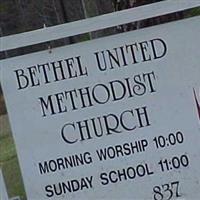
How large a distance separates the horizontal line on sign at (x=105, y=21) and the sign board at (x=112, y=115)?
0.09m

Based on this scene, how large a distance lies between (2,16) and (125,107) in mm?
20577

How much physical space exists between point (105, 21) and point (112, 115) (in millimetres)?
637

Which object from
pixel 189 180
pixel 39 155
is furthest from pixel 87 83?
pixel 189 180

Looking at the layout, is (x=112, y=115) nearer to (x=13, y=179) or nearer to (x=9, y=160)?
(x=13, y=179)

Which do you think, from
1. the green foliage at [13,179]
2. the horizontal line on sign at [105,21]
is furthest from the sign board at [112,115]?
the green foliage at [13,179]

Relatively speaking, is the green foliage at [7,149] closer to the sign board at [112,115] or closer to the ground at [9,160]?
the ground at [9,160]

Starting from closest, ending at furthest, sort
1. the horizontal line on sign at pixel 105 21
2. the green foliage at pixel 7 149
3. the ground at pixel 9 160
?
the horizontal line on sign at pixel 105 21 < the ground at pixel 9 160 < the green foliage at pixel 7 149

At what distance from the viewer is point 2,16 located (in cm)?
2523

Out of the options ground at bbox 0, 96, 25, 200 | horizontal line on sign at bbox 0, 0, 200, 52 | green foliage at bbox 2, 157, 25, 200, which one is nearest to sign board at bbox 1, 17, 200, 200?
horizontal line on sign at bbox 0, 0, 200, 52

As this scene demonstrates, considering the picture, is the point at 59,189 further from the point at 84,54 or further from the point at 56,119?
the point at 84,54

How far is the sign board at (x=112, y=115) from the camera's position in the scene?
513 centimetres

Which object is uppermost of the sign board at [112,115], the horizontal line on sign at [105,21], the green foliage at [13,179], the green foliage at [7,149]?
the horizontal line on sign at [105,21]

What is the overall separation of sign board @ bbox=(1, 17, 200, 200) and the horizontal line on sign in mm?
93

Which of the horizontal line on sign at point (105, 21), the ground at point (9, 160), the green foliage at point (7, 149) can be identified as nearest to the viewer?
the horizontal line on sign at point (105, 21)
